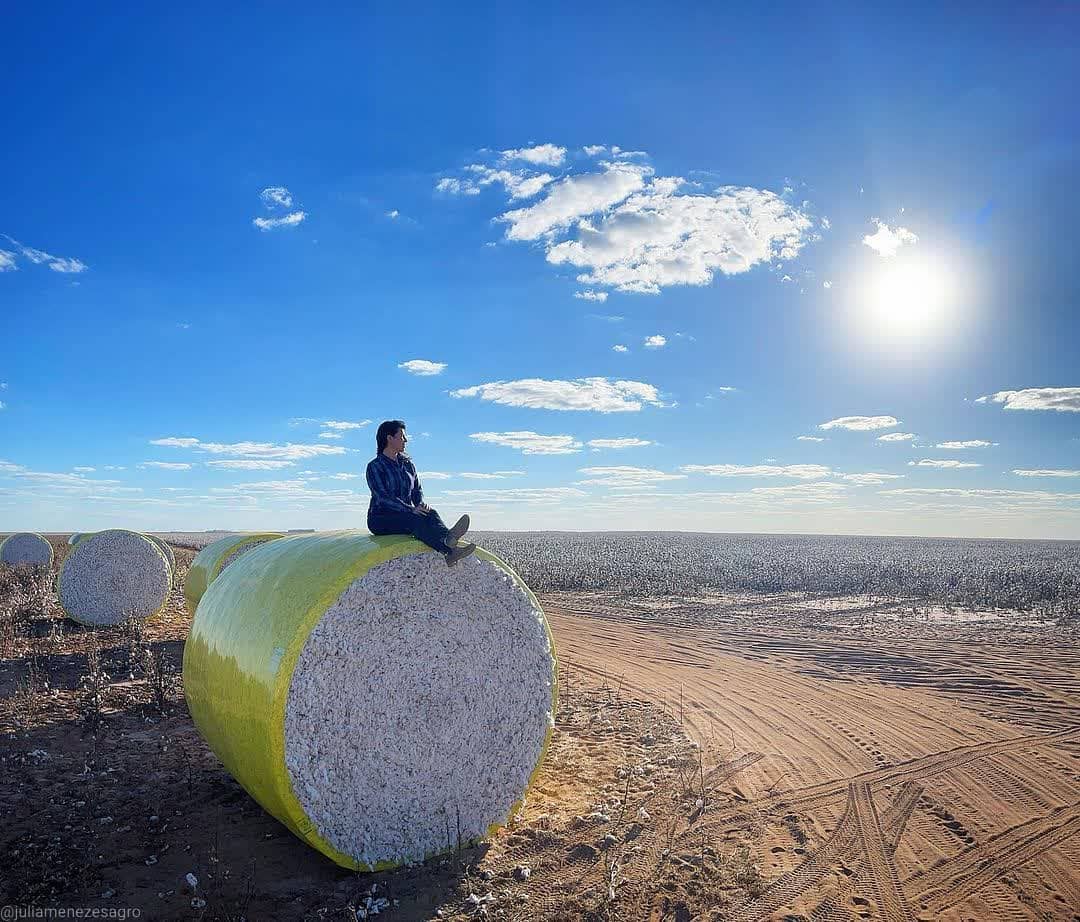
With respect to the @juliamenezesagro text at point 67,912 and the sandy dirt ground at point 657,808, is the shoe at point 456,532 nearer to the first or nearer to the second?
the sandy dirt ground at point 657,808

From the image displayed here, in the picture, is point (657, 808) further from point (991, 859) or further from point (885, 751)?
point (885, 751)

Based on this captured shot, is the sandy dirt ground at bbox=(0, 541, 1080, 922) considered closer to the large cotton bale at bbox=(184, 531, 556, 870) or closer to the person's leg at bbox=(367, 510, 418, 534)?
the large cotton bale at bbox=(184, 531, 556, 870)

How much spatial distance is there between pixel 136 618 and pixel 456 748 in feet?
39.6

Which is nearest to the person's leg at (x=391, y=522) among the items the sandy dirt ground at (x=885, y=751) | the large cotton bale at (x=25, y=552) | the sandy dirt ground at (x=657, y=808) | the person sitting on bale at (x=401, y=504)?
the person sitting on bale at (x=401, y=504)

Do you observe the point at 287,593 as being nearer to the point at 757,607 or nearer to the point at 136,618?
the point at 136,618

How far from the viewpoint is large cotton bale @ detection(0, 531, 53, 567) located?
91.2 ft

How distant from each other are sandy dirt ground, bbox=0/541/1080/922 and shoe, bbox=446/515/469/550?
227cm

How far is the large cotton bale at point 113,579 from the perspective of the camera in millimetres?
14625

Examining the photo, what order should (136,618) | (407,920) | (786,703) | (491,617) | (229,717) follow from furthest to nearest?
1. (136,618)
2. (786,703)
3. (491,617)
4. (229,717)
5. (407,920)

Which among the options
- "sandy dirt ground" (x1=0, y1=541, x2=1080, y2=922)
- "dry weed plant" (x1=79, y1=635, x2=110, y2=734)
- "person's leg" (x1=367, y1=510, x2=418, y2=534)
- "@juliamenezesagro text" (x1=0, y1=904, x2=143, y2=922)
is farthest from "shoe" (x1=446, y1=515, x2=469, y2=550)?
"dry weed plant" (x1=79, y1=635, x2=110, y2=734)

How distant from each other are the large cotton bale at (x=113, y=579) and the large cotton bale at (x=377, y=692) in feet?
33.8

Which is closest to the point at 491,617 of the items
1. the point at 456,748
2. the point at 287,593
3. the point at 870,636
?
the point at 456,748

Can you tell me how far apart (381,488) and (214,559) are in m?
8.91

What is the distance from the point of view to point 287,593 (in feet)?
17.2
